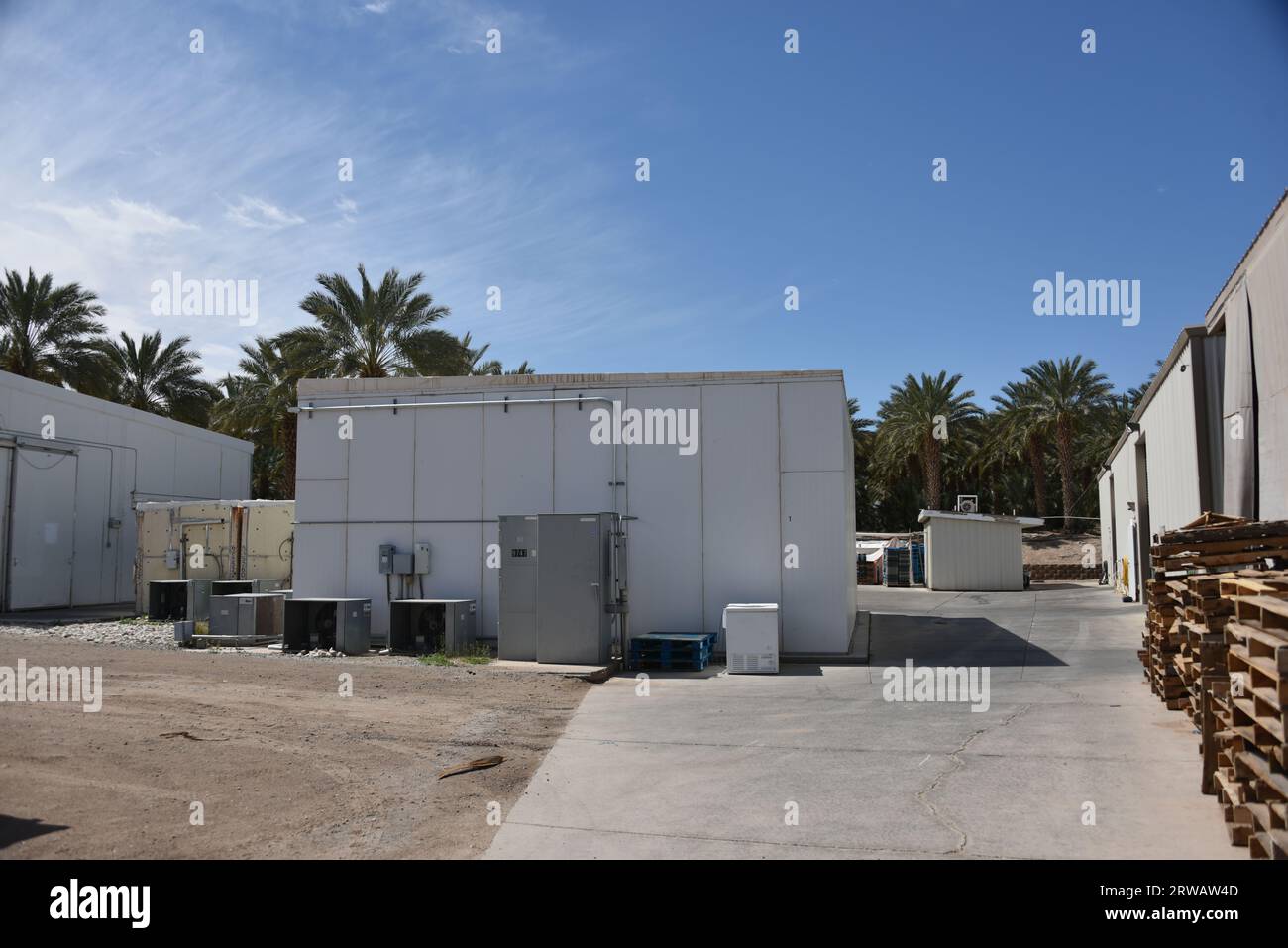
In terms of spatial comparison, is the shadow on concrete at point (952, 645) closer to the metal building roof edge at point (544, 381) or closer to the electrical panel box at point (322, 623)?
the metal building roof edge at point (544, 381)

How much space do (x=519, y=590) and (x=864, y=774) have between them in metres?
7.68

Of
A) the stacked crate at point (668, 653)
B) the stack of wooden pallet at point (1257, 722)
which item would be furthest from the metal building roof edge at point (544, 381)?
the stack of wooden pallet at point (1257, 722)

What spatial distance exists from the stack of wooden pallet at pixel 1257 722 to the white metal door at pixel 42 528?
27294 mm

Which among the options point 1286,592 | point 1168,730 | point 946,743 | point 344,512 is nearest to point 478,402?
point 344,512

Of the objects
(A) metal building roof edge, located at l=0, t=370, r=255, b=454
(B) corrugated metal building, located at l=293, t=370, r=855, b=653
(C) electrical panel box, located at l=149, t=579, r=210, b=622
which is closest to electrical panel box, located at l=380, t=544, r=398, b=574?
(B) corrugated metal building, located at l=293, t=370, r=855, b=653

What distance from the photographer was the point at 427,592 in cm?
1619

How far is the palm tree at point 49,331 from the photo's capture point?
29234 mm

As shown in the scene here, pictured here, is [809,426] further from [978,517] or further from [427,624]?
[978,517]

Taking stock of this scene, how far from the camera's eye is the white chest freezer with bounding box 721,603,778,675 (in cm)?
1346

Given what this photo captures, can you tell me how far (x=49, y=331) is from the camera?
29.8 m

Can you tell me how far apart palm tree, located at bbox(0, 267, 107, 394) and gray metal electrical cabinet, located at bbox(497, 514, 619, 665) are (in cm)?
2409

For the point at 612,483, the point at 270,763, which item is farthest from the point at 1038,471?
the point at 270,763
